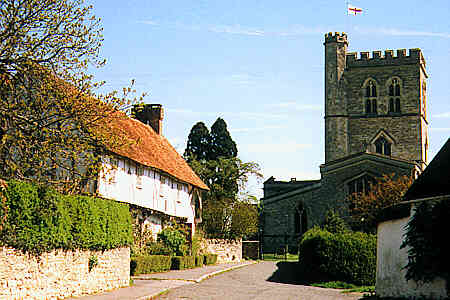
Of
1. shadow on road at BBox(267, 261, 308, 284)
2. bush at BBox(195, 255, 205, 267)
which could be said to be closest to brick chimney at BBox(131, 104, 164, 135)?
bush at BBox(195, 255, 205, 267)

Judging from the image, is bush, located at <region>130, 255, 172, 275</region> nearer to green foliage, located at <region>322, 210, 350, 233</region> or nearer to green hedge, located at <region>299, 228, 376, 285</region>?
green hedge, located at <region>299, 228, 376, 285</region>

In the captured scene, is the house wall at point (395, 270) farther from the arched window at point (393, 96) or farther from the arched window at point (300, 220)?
the arched window at point (393, 96)

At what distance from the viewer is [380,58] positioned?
68.6 m

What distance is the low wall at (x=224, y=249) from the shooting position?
138 ft

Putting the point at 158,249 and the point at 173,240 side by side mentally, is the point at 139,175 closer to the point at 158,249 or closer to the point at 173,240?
the point at 158,249

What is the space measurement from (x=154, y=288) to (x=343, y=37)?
164 feet

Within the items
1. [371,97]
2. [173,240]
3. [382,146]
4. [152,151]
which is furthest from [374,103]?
[173,240]

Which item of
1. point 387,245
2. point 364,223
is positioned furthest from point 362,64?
point 387,245

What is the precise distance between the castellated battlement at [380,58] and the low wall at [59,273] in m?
49.9

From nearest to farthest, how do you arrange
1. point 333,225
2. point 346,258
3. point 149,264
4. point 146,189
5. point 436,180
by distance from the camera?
1. point 436,180
2. point 346,258
3. point 149,264
4. point 146,189
5. point 333,225

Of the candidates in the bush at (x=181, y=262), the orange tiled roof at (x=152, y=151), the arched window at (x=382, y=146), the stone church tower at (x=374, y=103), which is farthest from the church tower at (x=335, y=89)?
the bush at (x=181, y=262)

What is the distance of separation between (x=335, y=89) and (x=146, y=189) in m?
37.2

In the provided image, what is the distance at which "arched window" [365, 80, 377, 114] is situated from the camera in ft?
225

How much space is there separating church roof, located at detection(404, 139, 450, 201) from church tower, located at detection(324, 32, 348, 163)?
45014 mm
